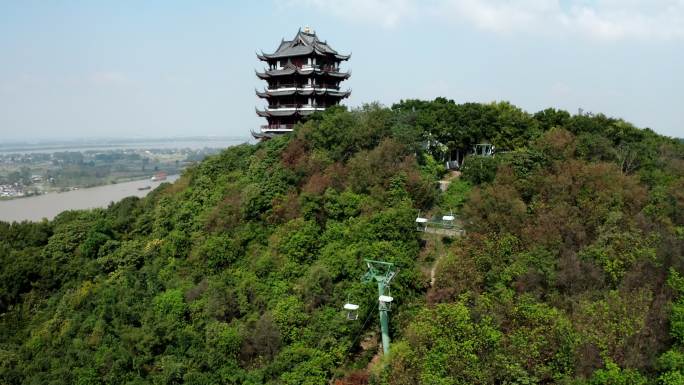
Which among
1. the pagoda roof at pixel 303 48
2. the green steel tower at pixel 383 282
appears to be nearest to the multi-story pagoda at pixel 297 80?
the pagoda roof at pixel 303 48

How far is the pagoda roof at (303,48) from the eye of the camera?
25.5 meters

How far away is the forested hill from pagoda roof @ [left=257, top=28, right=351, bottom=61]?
14.3 feet

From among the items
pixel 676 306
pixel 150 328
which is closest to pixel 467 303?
pixel 676 306

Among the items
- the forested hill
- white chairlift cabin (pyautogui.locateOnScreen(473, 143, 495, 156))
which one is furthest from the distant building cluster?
white chairlift cabin (pyautogui.locateOnScreen(473, 143, 495, 156))

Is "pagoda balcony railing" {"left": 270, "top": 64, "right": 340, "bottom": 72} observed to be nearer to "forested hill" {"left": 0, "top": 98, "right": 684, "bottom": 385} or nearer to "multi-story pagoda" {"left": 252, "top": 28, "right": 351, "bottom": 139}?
"multi-story pagoda" {"left": 252, "top": 28, "right": 351, "bottom": 139}

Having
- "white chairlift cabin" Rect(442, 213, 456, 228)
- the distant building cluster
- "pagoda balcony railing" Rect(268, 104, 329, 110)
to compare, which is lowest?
the distant building cluster

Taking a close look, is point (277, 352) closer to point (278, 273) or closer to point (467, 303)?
point (278, 273)

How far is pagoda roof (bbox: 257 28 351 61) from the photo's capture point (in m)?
25.5

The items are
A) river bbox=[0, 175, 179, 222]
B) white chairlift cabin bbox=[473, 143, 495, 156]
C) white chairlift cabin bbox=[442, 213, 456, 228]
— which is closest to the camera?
white chairlift cabin bbox=[442, 213, 456, 228]

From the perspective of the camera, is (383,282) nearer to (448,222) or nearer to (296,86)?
(448,222)

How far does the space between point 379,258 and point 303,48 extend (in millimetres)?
15142

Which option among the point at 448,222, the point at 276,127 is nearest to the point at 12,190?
the point at 276,127

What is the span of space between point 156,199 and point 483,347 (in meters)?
19.2

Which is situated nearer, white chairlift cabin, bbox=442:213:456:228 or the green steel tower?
the green steel tower
